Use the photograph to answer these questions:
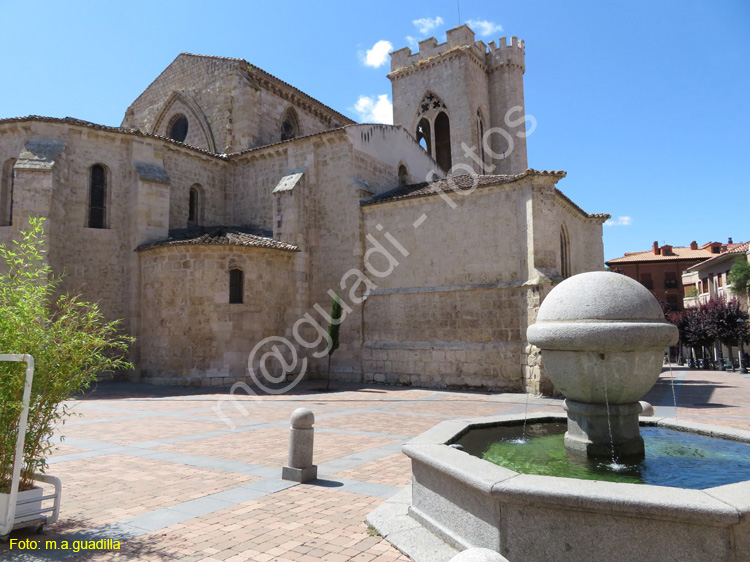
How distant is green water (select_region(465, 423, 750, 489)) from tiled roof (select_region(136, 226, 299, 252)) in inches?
556

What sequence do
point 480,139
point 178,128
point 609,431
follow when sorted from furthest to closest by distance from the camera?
point 480,139 → point 178,128 → point 609,431

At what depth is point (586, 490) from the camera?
10.0 feet

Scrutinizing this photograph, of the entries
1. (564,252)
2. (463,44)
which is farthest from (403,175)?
(463,44)

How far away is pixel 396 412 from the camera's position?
11.8 m

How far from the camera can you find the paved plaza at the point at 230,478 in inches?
161

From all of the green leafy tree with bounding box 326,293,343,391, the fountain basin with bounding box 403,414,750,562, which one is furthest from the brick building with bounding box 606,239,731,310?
the fountain basin with bounding box 403,414,750,562

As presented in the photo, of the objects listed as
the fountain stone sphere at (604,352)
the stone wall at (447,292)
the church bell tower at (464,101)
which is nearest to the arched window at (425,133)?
the church bell tower at (464,101)

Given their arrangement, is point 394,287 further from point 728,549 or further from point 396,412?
point 728,549

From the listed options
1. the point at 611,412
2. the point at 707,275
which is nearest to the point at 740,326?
the point at 707,275

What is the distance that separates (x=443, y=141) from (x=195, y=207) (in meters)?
17.5

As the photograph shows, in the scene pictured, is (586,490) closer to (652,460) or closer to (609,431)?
(609,431)

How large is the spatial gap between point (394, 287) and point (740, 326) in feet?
79.8

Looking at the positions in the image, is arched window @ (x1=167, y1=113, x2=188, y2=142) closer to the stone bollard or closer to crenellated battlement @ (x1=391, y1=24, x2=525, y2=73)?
crenellated battlement @ (x1=391, y1=24, x2=525, y2=73)

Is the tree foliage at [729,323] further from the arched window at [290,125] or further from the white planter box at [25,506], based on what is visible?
the white planter box at [25,506]
